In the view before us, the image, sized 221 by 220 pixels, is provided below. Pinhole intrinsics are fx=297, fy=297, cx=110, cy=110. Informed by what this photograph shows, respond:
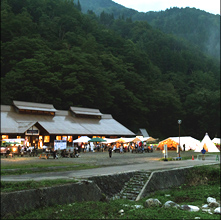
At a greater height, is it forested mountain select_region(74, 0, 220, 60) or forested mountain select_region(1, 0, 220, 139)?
forested mountain select_region(74, 0, 220, 60)

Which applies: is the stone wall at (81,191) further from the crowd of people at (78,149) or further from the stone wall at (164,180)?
the crowd of people at (78,149)

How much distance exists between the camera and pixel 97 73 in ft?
243

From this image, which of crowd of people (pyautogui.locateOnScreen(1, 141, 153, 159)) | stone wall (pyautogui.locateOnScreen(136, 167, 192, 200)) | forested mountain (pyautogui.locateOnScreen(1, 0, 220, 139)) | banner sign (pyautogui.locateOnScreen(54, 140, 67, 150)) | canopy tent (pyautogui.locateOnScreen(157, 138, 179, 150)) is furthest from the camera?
forested mountain (pyautogui.locateOnScreen(1, 0, 220, 139))

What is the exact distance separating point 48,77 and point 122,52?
1644 inches

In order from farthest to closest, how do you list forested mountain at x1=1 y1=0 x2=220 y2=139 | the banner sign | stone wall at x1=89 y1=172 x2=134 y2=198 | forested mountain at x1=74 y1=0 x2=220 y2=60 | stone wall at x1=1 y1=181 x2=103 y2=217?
forested mountain at x1=74 y1=0 x2=220 y2=60 → forested mountain at x1=1 y1=0 x2=220 y2=139 → the banner sign → stone wall at x1=89 y1=172 x2=134 y2=198 → stone wall at x1=1 y1=181 x2=103 y2=217

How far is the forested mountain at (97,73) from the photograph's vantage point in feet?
212

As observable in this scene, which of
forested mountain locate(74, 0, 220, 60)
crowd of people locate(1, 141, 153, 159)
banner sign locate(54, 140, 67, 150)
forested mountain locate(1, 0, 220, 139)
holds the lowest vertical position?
crowd of people locate(1, 141, 153, 159)

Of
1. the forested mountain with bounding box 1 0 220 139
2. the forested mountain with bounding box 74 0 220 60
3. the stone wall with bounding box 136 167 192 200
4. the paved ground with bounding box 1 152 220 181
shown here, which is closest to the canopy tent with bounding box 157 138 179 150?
the paved ground with bounding box 1 152 220 181

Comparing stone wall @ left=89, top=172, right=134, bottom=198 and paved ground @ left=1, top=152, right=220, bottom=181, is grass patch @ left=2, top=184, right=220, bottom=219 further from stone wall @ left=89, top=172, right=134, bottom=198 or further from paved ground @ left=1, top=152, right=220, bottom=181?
paved ground @ left=1, top=152, right=220, bottom=181

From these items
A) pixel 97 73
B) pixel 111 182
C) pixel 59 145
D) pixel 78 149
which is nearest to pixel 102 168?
pixel 111 182

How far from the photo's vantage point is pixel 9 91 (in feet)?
197

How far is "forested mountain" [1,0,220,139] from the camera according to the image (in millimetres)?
64500

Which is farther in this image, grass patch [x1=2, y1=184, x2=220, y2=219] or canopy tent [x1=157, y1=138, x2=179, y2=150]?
canopy tent [x1=157, y1=138, x2=179, y2=150]

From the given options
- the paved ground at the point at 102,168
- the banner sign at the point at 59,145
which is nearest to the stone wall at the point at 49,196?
the paved ground at the point at 102,168
